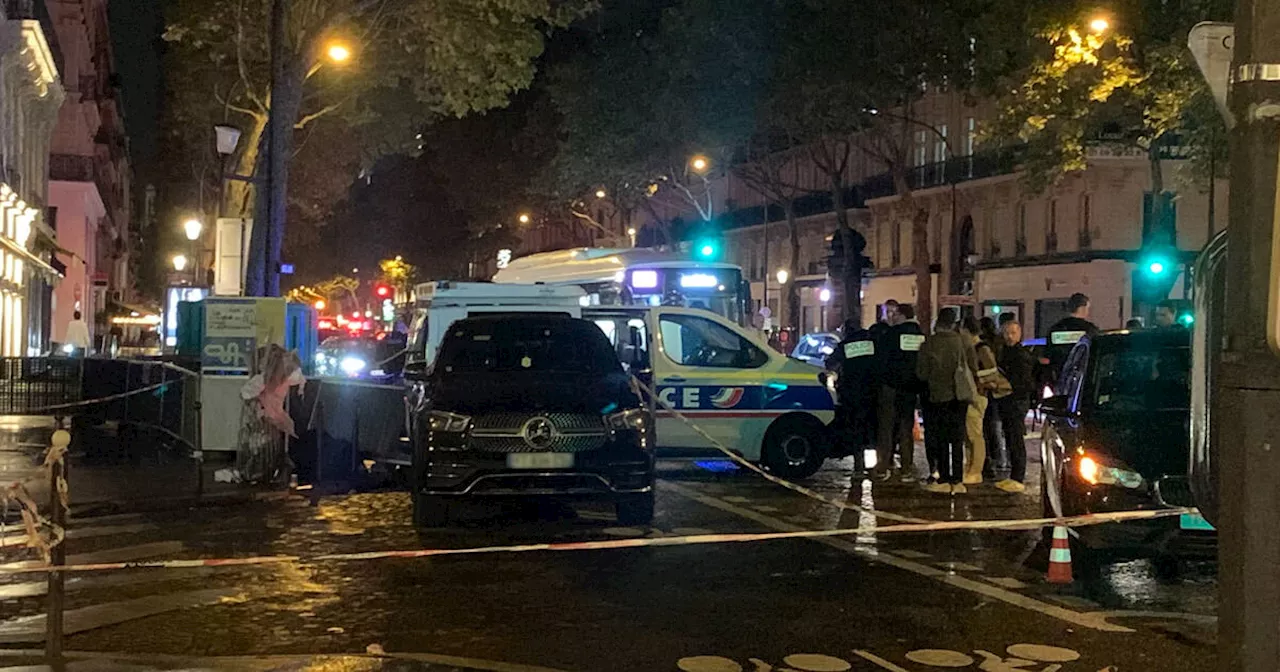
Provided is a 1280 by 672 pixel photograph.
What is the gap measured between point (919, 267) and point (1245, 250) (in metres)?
43.8

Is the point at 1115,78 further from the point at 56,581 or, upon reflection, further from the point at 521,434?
the point at 56,581

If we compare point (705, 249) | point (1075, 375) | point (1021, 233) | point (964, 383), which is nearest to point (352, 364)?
point (705, 249)

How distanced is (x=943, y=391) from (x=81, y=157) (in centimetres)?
4957

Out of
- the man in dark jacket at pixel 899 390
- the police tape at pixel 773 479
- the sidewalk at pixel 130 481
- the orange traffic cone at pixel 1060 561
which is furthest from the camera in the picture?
the man in dark jacket at pixel 899 390

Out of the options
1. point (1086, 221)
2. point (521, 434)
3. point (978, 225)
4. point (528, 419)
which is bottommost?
point (521, 434)

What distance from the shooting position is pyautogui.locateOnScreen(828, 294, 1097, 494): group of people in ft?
50.5

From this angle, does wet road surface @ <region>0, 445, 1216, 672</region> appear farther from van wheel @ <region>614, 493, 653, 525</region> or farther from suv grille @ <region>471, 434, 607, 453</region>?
suv grille @ <region>471, 434, 607, 453</region>

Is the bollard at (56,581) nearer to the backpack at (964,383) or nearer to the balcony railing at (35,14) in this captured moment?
the backpack at (964,383)

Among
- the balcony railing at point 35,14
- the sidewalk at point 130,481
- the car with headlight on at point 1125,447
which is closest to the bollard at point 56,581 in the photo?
the sidewalk at point 130,481

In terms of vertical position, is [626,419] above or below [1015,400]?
below

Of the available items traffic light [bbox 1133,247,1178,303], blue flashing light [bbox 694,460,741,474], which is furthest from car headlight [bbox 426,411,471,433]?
traffic light [bbox 1133,247,1178,303]

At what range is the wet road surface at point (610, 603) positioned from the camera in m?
7.90

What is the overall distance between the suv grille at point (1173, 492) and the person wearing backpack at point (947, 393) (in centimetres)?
562

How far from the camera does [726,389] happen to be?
663 inches
